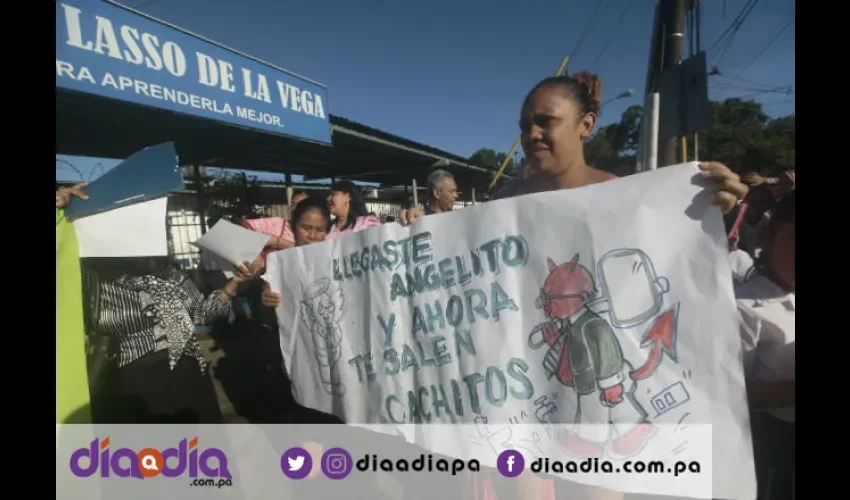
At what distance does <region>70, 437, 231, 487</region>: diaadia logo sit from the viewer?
Answer: 1642 mm

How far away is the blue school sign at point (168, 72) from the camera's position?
174cm

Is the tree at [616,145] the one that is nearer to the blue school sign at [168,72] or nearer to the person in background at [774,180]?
the person in background at [774,180]

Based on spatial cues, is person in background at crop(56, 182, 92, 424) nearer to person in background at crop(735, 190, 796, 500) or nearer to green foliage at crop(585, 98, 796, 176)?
green foliage at crop(585, 98, 796, 176)

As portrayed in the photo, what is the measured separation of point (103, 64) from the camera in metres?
1.80

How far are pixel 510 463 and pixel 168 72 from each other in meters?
2.55

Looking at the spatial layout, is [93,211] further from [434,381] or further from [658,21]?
[658,21]

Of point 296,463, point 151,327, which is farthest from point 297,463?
point 151,327

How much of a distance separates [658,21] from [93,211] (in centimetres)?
294

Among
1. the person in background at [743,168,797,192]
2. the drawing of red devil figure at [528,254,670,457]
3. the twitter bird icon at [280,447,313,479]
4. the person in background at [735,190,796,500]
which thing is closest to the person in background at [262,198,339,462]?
the twitter bird icon at [280,447,313,479]

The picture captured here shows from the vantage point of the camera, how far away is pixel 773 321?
3.65 feet

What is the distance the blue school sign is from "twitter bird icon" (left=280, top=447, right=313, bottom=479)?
1926 millimetres

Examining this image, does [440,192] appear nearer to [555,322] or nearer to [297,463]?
[555,322]
